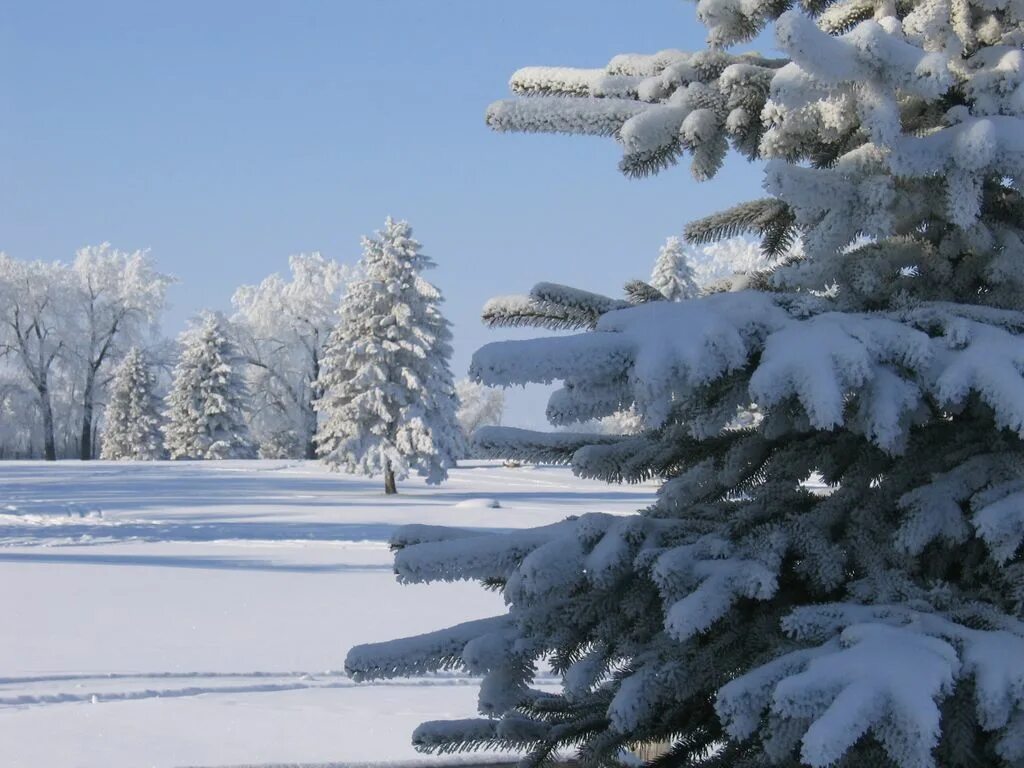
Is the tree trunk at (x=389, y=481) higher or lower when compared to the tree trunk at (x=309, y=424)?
lower

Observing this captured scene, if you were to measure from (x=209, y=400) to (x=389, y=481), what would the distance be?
24.9m

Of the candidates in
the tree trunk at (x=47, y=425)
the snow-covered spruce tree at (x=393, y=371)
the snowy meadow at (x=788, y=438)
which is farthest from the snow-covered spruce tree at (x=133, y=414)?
the snowy meadow at (x=788, y=438)

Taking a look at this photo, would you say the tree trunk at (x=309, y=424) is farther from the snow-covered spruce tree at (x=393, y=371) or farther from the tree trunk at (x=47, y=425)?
the snow-covered spruce tree at (x=393, y=371)

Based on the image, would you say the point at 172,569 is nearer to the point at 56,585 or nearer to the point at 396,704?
the point at 56,585

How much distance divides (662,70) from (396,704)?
4.84m

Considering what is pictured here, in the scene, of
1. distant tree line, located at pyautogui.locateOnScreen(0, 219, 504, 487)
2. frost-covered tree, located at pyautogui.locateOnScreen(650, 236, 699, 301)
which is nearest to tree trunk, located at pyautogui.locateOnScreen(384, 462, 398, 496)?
frost-covered tree, located at pyautogui.locateOnScreen(650, 236, 699, 301)

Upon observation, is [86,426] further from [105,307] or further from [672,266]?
[672,266]

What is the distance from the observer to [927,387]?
219 centimetres

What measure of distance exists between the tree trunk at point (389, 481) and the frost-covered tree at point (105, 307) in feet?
87.2

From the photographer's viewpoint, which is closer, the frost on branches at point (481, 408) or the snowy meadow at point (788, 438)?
the snowy meadow at point (788, 438)

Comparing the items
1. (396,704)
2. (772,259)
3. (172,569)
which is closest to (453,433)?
(172,569)

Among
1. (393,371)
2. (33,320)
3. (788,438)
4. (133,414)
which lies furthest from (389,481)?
(133,414)

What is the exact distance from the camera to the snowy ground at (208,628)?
5938mm

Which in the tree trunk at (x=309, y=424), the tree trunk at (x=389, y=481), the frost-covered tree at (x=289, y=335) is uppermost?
the frost-covered tree at (x=289, y=335)
